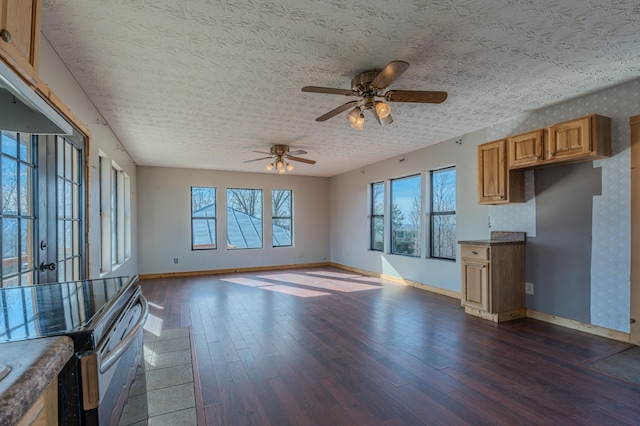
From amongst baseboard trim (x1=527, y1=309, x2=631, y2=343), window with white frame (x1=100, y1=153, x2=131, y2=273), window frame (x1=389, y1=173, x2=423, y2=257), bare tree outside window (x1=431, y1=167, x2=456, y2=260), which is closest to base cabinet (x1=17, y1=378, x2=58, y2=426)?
window with white frame (x1=100, y1=153, x2=131, y2=273)

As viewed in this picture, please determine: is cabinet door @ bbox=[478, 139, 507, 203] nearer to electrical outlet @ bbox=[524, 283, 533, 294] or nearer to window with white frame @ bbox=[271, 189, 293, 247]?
electrical outlet @ bbox=[524, 283, 533, 294]

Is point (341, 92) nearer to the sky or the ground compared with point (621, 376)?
nearer to the sky

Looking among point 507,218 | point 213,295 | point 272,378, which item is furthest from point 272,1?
point 213,295

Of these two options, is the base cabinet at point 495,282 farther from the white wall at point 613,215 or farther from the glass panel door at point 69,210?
the glass panel door at point 69,210

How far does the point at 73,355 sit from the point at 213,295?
15.4ft

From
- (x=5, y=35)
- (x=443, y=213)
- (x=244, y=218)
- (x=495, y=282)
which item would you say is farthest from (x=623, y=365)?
(x=244, y=218)

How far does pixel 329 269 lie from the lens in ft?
26.3

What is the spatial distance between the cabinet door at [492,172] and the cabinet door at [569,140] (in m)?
0.52

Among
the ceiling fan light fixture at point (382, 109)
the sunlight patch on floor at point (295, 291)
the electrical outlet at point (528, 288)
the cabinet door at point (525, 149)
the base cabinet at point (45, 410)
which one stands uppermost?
the ceiling fan light fixture at point (382, 109)

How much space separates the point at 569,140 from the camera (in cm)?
321

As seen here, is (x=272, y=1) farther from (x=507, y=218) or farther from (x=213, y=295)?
(x=213, y=295)

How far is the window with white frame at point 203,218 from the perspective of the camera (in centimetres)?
741

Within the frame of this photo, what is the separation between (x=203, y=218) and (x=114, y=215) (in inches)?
105

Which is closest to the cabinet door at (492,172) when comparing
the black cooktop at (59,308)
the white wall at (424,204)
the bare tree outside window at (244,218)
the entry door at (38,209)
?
the white wall at (424,204)
